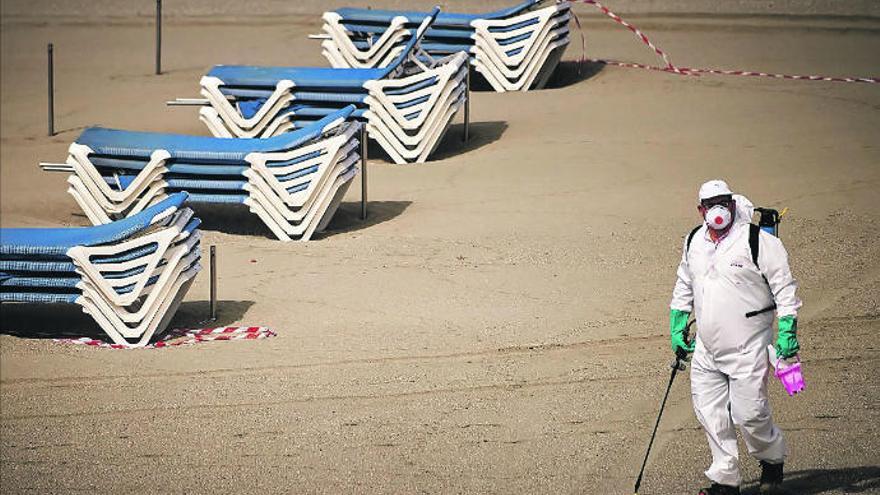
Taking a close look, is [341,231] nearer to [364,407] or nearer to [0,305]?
[0,305]

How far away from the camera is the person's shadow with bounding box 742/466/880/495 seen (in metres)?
8.04

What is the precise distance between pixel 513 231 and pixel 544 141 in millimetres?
3980

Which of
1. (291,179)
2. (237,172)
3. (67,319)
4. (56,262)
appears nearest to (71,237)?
(56,262)

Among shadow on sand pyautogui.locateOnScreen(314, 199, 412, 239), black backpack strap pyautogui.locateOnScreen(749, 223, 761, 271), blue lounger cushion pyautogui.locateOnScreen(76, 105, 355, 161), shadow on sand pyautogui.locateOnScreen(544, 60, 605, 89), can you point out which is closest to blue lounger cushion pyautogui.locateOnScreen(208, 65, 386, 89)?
shadow on sand pyautogui.locateOnScreen(314, 199, 412, 239)

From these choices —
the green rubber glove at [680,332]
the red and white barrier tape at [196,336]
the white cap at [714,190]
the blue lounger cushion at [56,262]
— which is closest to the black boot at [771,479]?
the green rubber glove at [680,332]

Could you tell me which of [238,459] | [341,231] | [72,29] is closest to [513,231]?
[341,231]

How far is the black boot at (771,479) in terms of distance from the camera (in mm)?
7914

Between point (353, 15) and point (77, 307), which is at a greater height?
point (353, 15)

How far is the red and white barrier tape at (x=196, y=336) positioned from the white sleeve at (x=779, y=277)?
449 centimetres

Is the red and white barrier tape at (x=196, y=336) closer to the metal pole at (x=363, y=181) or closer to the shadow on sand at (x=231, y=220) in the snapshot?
the shadow on sand at (x=231, y=220)

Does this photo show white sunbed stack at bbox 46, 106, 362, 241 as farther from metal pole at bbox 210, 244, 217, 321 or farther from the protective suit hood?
the protective suit hood

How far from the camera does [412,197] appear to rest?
51.1 feet

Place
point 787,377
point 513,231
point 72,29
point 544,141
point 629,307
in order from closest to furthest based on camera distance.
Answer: point 787,377 < point 629,307 < point 513,231 < point 544,141 < point 72,29

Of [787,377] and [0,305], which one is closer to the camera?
[787,377]
